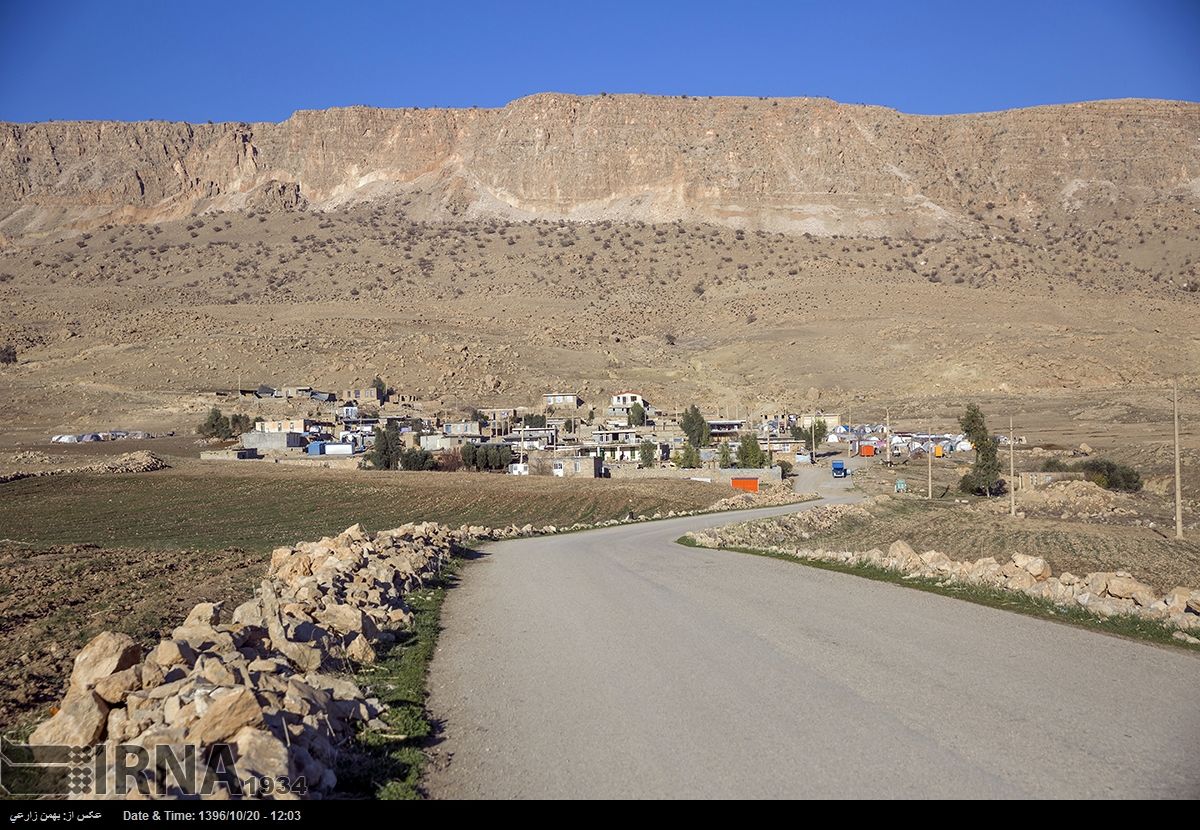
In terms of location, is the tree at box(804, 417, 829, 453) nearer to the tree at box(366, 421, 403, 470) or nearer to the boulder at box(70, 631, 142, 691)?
the tree at box(366, 421, 403, 470)

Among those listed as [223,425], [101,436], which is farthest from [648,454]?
[101,436]

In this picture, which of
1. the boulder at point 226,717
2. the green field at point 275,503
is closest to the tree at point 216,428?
the green field at point 275,503

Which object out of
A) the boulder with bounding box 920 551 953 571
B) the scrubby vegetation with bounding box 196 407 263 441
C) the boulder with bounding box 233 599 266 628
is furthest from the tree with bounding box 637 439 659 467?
the boulder with bounding box 233 599 266 628

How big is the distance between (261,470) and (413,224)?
→ 348 feet

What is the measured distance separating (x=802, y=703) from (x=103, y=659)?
516cm

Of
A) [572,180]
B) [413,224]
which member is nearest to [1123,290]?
[572,180]

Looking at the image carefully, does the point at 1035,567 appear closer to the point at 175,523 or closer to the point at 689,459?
the point at 175,523

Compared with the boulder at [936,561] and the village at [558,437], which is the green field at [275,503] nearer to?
the village at [558,437]

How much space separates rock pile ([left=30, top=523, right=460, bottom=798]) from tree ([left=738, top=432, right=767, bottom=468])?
59673 mm

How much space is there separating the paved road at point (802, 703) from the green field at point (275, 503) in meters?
17.0

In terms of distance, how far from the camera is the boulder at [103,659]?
774 cm
